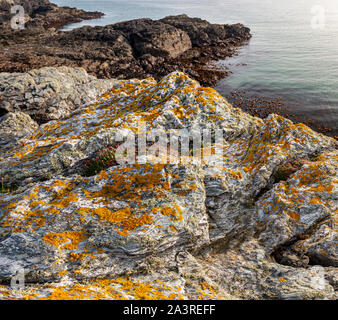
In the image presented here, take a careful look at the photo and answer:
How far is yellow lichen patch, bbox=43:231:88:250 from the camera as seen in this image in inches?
189

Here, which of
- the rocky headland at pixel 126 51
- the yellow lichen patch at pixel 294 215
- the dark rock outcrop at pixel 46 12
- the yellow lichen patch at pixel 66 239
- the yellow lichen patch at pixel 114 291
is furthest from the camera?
the dark rock outcrop at pixel 46 12

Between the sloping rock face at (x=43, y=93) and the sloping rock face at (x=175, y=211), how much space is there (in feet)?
25.7

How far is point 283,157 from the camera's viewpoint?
26.0 ft

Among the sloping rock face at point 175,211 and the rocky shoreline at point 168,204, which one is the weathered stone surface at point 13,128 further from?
the sloping rock face at point 175,211

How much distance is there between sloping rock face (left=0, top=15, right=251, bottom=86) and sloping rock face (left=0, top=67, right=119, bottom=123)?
12.0m

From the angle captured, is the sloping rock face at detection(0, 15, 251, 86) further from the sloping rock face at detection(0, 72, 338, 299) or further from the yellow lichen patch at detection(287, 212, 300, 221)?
the yellow lichen patch at detection(287, 212, 300, 221)

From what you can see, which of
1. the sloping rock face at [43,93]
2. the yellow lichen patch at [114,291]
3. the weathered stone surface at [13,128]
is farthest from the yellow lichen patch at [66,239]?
the sloping rock face at [43,93]

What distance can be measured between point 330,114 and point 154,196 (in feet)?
A: 87.8

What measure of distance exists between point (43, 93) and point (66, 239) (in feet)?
48.9

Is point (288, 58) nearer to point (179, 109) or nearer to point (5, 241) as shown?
point (179, 109)

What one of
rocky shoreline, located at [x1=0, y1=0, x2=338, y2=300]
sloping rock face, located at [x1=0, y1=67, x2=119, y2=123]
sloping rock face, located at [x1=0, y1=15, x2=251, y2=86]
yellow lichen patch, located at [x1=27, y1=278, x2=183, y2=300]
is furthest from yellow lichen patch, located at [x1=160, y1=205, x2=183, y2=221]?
sloping rock face, located at [x1=0, y1=15, x2=251, y2=86]

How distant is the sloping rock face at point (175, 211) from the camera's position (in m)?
4.66

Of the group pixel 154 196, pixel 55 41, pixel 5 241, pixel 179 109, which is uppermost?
pixel 55 41
